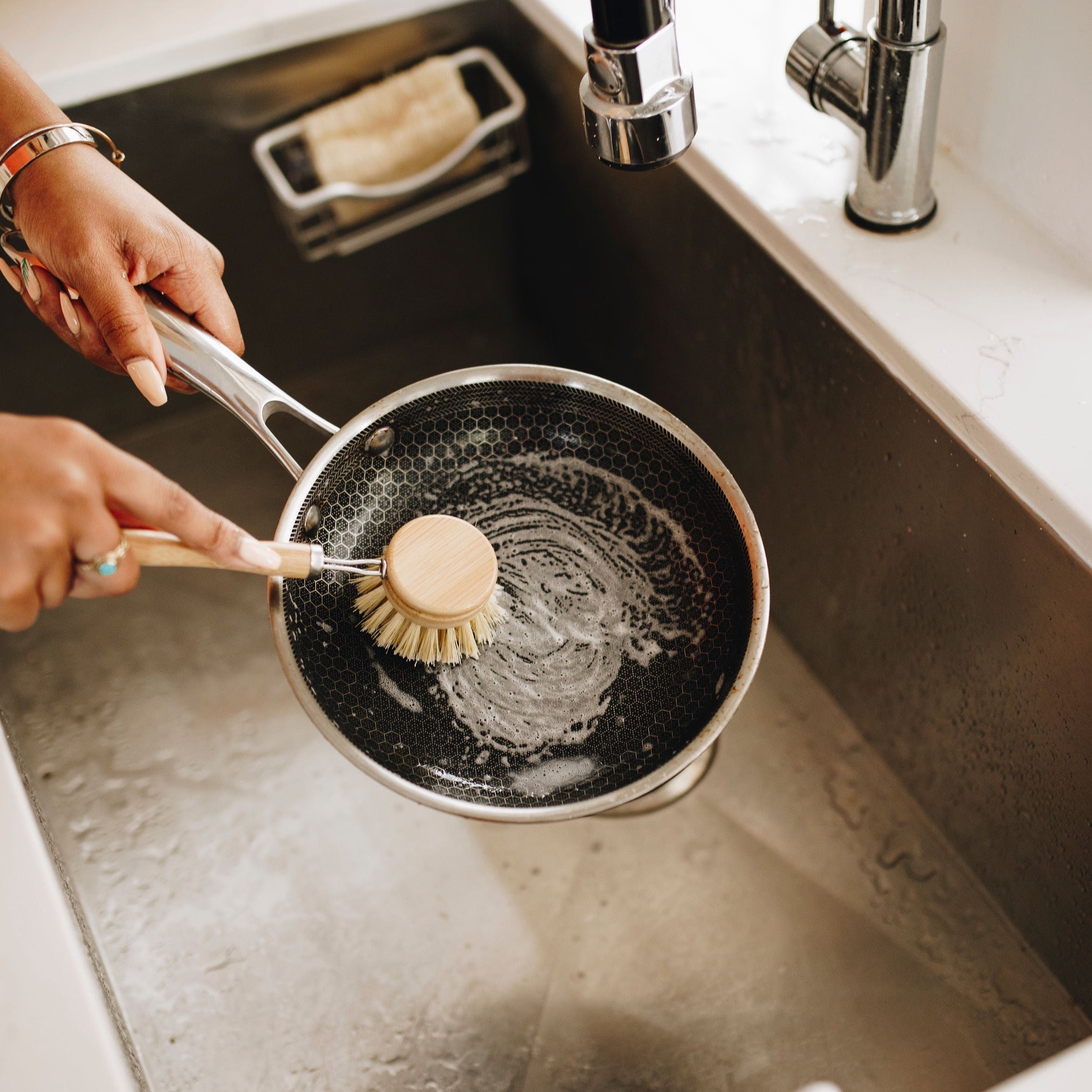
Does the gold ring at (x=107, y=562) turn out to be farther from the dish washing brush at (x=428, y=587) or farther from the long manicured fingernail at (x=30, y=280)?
the long manicured fingernail at (x=30, y=280)

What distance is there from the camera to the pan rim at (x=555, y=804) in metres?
0.54

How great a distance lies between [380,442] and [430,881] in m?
0.42

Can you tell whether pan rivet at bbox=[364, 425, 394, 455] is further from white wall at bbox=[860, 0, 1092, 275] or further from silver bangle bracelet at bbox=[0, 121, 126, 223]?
white wall at bbox=[860, 0, 1092, 275]

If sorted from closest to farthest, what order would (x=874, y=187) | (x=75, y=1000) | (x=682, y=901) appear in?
(x=75, y=1000), (x=874, y=187), (x=682, y=901)

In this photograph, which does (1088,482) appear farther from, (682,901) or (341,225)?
(341,225)

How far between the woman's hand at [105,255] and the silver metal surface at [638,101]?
28 cm

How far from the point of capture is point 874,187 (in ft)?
2.25

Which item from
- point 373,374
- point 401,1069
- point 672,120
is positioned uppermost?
point 672,120

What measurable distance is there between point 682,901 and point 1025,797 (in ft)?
0.96

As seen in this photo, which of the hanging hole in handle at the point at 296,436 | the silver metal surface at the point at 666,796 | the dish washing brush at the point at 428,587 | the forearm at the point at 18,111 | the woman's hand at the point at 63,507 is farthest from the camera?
the hanging hole in handle at the point at 296,436

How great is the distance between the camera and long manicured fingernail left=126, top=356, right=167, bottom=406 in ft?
1.95

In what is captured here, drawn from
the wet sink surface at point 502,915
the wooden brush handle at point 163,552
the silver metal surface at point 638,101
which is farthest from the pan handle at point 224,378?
the wet sink surface at point 502,915

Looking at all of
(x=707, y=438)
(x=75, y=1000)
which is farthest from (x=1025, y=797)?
(x=75, y=1000)

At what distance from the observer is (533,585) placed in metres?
0.66
